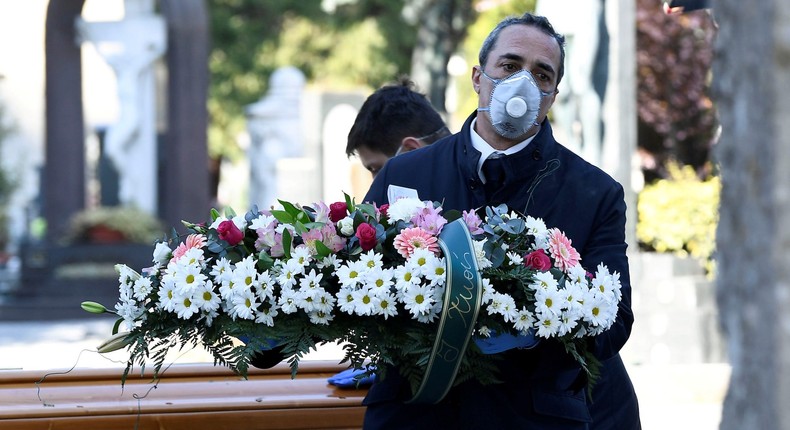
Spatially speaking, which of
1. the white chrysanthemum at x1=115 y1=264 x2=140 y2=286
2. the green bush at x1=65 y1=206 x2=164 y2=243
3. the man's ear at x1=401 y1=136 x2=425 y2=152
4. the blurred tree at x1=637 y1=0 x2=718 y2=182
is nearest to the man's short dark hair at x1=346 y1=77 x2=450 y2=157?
the man's ear at x1=401 y1=136 x2=425 y2=152

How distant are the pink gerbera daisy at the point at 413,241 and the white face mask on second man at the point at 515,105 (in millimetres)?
452

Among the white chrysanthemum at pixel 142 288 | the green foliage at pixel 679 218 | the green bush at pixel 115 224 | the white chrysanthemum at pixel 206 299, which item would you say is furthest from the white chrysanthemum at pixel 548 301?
→ the green bush at pixel 115 224

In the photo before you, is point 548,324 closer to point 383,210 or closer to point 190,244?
point 383,210

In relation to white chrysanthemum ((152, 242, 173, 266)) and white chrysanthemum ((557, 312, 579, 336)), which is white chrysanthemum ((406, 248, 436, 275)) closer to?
white chrysanthemum ((557, 312, 579, 336))

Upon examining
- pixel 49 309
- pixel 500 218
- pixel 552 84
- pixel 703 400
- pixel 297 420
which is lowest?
pixel 49 309

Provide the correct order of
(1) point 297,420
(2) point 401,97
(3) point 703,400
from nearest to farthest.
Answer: (1) point 297,420, (2) point 401,97, (3) point 703,400

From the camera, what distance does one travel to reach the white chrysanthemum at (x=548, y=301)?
245cm

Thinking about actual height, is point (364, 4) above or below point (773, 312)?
above

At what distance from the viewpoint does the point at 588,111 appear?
374 inches

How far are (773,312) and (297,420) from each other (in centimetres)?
234

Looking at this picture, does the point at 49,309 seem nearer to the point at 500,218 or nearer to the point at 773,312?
the point at 500,218

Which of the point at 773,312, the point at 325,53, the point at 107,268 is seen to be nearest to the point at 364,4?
the point at 325,53

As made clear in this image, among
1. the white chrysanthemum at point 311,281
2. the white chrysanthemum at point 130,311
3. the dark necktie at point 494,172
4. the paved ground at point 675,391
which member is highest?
the dark necktie at point 494,172

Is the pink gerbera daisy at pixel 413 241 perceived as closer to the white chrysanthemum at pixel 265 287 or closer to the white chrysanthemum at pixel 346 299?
the white chrysanthemum at pixel 346 299
